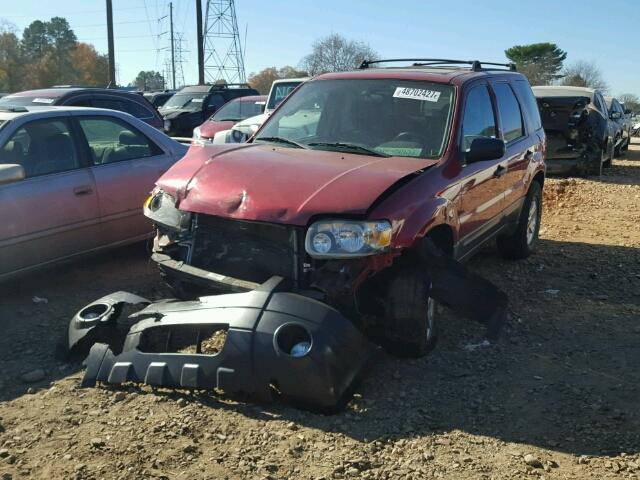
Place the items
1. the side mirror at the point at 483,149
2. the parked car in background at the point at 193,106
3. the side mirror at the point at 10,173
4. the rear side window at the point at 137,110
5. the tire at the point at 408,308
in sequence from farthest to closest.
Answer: the parked car in background at the point at 193,106, the rear side window at the point at 137,110, the side mirror at the point at 10,173, the side mirror at the point at 483,149, the tire at the point at 408,308

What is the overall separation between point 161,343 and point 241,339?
1229mm

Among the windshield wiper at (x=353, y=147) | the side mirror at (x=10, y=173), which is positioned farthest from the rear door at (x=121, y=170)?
the windshield wiper at (x=353, y=147)

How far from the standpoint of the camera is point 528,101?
23.2 feet

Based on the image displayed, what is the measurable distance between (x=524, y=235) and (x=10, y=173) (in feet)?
16.3

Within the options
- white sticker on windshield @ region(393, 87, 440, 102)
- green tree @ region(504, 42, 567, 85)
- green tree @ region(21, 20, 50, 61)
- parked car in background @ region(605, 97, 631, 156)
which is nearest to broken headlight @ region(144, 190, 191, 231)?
white sticker on windshield @ region(393, 87, 440, 102)

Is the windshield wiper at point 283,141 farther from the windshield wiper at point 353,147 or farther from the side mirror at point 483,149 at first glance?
the side mirror at point 483,149

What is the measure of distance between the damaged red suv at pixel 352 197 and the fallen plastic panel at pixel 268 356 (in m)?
0.22

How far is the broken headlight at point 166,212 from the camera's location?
14.1 ft

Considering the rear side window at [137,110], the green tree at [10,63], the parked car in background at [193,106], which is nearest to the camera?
the rear side window at [137,110]

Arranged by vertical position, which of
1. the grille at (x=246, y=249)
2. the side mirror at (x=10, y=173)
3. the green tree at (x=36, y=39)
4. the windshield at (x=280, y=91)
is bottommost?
the grille at (x=246, y=249)

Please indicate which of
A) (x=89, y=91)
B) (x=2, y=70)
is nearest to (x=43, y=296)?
(x=89, y=91)

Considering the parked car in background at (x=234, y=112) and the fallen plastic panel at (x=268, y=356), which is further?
the parked car in background at (x=234, y=112)

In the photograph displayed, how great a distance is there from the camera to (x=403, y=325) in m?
4.11

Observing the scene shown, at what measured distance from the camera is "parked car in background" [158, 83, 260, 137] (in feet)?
59.1
